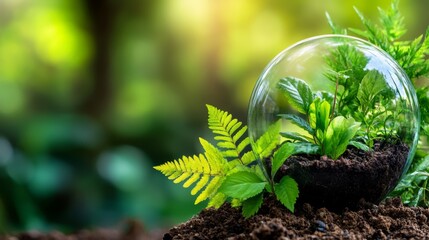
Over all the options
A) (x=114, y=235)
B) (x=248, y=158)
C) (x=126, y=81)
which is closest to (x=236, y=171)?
(x=248, y=158)

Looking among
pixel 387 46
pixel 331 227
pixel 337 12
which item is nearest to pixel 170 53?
pixel 337 12

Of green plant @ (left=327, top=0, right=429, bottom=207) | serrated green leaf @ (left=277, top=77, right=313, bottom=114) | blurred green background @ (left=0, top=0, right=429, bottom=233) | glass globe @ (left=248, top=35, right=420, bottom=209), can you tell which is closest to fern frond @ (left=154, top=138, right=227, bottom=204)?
glass globe @ (left=248, top=35, right=420, bottom=209)

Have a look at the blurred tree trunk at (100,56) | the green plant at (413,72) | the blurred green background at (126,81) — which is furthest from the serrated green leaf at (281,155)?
the blurred tree trunk at (100,56)

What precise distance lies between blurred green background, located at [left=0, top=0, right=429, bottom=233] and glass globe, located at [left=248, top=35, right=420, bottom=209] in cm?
361

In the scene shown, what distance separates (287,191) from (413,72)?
0.62 meters

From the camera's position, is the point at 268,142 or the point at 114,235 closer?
the point at 268,142

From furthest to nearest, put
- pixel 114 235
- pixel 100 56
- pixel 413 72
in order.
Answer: pixel 100 56, pixel 114 235, pixel 413 72

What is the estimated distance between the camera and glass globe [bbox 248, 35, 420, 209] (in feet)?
5.71

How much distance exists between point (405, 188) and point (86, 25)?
485 cm

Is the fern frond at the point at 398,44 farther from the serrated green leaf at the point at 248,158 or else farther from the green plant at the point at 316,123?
the serrated green leaf at the point at 248,158

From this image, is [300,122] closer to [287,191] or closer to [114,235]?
[287,191]

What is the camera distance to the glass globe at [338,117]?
174 cm

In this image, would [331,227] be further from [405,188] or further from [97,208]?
[97,208]

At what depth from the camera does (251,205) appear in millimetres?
1708
